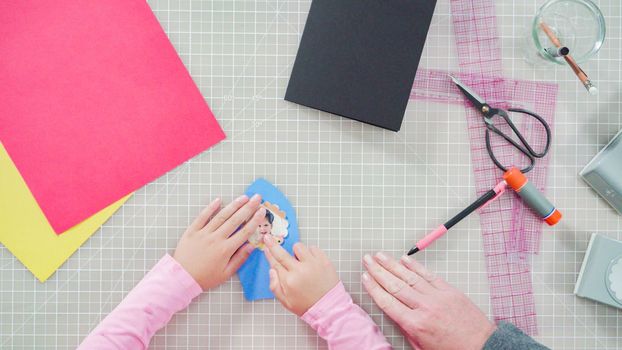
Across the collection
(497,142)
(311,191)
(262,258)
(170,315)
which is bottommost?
(170,315)

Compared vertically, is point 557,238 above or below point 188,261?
above

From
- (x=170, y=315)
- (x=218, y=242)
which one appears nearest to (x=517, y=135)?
(x=218, y=242)

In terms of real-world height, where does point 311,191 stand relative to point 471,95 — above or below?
below

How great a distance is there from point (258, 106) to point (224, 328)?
41cm

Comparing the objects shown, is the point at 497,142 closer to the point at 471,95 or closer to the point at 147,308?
the point at 471,95

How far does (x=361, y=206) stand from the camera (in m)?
1.02

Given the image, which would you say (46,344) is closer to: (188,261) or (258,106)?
(188,261)

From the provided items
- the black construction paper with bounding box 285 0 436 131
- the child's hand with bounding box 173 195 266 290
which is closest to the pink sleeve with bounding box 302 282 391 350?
the child's hand with bounding box 173 195 266 290

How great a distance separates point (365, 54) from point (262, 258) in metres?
0.41

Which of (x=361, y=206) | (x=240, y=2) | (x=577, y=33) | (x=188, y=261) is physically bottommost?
(x=188, y=261)

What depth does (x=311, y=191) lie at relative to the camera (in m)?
1.01

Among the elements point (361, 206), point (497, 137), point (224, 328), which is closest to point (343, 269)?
point (361, 206)

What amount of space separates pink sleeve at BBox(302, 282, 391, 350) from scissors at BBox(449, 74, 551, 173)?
375 millimetres

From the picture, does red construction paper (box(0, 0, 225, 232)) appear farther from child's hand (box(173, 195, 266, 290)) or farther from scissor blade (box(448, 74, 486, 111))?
scissor blade (box(448, 74, 486, 111))
